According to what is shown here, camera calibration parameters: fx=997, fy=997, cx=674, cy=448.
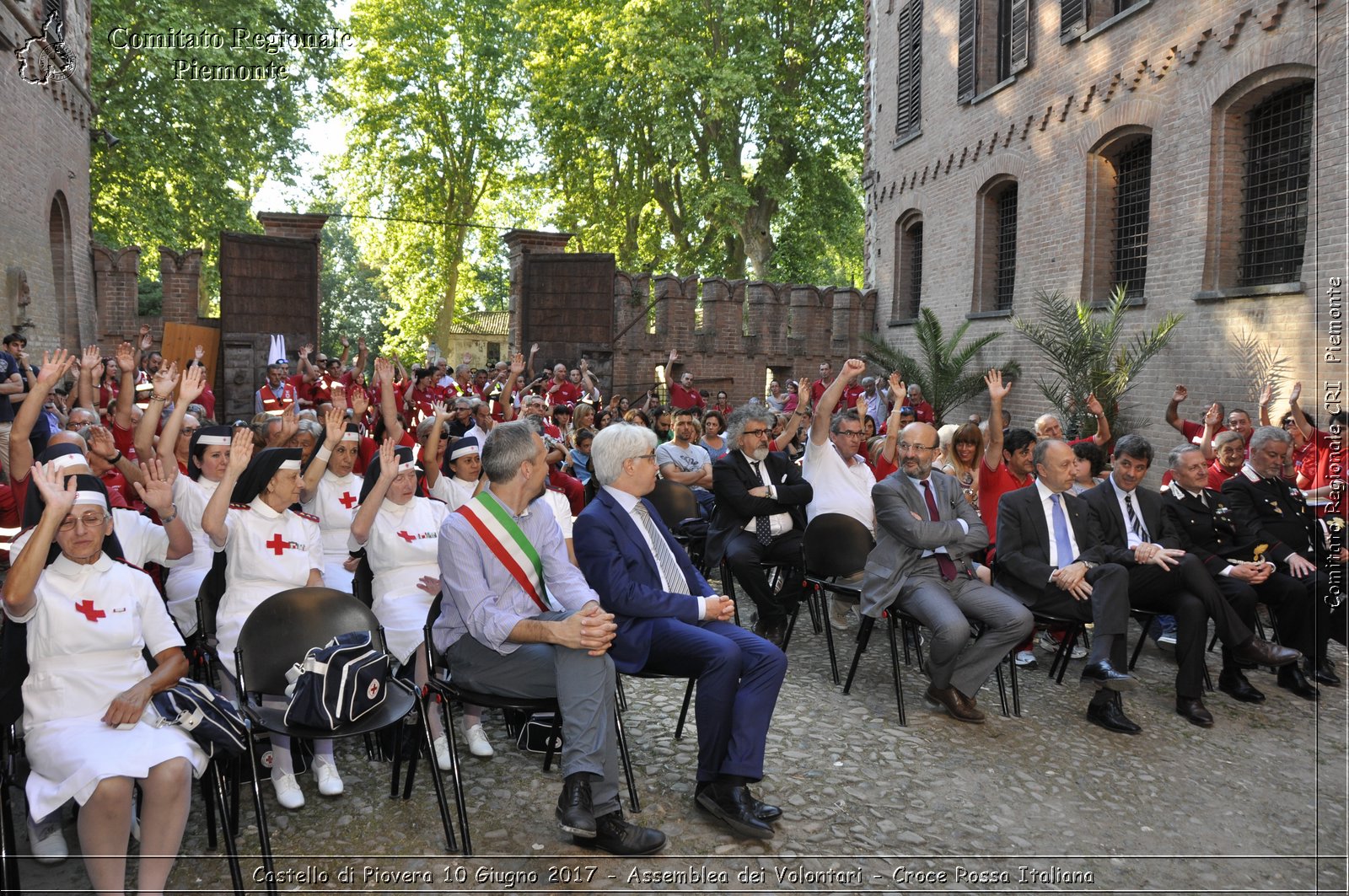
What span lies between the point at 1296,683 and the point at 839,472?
305 centimetres

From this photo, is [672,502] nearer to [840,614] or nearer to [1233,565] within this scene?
[840,614]

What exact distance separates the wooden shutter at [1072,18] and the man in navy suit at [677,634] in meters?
12.7

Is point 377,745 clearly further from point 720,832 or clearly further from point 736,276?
point 736,276

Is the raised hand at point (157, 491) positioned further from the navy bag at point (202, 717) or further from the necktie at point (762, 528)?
the necktie at point (762, 528)

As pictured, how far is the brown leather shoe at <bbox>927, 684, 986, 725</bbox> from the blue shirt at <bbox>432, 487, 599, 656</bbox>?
2.35 m

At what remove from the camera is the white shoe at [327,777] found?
4.25m

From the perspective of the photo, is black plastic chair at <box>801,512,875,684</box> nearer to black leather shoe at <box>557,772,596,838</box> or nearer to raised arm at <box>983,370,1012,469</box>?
raised arm at <box>983,370,1012,469</box>

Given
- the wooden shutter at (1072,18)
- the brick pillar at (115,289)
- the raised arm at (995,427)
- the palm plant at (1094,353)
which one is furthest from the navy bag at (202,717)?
the brick pillar at (115,289)

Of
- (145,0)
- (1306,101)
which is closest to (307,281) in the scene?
(145,0)

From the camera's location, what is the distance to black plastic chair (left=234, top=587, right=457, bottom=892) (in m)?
3.84

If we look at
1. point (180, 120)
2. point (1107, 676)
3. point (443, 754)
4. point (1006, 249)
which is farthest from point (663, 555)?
point (180, 120)

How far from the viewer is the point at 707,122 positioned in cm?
2736

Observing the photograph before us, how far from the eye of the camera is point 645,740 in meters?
5.06

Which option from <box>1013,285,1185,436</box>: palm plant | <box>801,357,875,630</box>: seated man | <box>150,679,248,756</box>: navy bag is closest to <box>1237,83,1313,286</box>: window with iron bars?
<box>1013,285,1185,436</box>: palm plant
